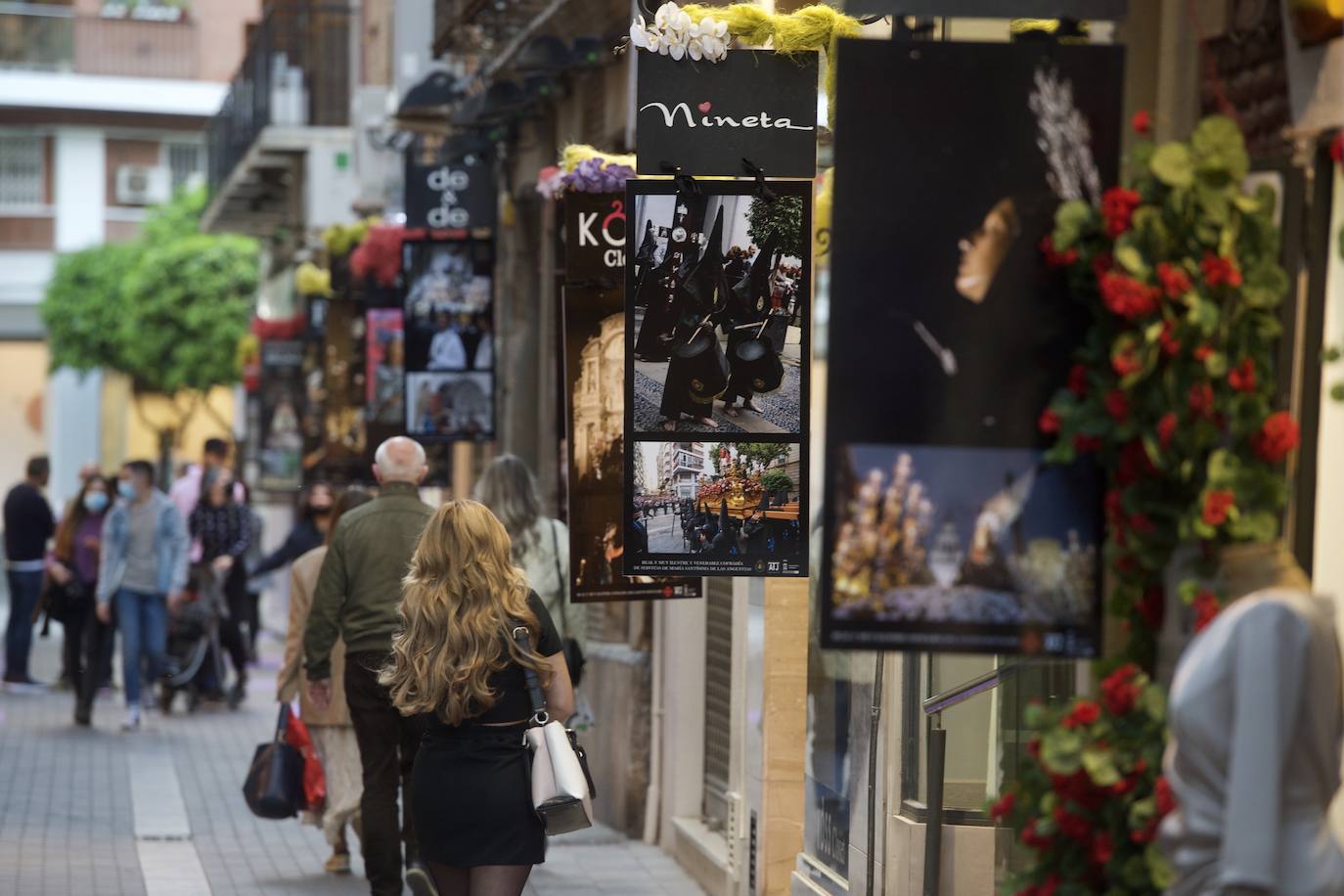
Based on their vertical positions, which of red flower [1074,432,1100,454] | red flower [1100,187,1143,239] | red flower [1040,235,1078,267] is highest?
red flower [1100,187,1143,239]

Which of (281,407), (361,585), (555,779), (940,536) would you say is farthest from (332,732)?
(281,407)

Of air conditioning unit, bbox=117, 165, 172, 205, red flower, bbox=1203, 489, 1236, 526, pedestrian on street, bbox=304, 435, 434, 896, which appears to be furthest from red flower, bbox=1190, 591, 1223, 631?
air conditioning unit, bbox=117, 165, 172, 205

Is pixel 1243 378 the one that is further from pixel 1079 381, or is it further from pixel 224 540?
pixel 224 540

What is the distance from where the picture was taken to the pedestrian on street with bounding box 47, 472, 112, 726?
17328mm

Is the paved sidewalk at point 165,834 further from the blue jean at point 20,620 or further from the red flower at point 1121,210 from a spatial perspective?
the red flower at point 1121,210

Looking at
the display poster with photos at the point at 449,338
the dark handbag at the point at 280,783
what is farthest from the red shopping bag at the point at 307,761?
the display poster with photos at the point at 449,338

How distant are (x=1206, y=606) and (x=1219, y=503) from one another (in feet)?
0.71

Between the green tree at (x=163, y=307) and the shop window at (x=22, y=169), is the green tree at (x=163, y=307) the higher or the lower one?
the lower one

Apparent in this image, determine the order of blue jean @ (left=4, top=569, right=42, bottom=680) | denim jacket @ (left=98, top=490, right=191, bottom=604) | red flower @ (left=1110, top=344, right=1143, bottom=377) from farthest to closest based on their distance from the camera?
1. blue jean @ (left=4, top=569, right=42, bottom=680)
2. denim jacket @ (left=98, top=490, right=191, bottom=604)
3. red flower @ (left=1110, top=344, right=1143, bottom=377)

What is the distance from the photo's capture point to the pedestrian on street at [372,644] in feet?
29.4

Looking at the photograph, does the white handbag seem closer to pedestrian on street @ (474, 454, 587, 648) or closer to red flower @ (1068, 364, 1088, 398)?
red flower @ (1068, 364, 1088, 398)

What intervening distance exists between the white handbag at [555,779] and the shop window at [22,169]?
44762mm

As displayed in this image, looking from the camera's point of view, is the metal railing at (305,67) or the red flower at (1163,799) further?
the metal railing at (305,67)

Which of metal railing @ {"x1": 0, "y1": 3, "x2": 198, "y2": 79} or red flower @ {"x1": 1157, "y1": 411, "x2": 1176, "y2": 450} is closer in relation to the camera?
red flower @ {"x1": 1157, "y1": 411, "x2": 1176, "y2": 450}
